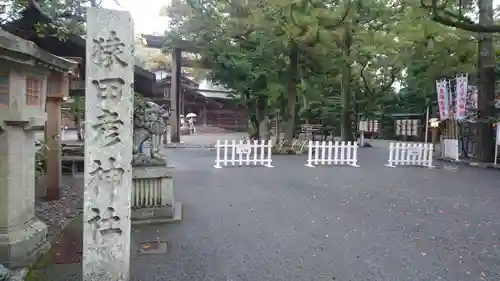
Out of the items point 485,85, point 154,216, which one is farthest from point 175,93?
point 154,216

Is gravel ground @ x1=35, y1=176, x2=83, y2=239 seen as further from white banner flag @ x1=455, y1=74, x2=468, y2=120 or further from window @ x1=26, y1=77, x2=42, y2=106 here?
white banner flag @ x1=455, y1=74, x2=468, y2=120

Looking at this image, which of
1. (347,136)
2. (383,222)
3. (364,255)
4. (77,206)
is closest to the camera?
(364,255)

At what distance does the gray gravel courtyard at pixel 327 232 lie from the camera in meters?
4.04

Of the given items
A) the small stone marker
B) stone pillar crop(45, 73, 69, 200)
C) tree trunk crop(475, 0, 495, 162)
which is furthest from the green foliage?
the small stone marker

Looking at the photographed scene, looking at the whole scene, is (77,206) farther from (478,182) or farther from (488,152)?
(488,152)

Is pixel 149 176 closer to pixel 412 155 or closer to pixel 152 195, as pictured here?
pixel 152 195

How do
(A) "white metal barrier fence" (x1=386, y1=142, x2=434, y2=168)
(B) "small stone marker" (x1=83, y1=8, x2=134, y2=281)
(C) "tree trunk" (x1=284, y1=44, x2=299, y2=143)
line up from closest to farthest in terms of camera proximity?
(B) "small stone marker" (x1=83, y1=8, x2=134, y2=281) → (A) "white metal barrier fence" (x1=386, y1=142, x2=434, y2=168) → (C) "tree trunk" (x1=284, y1=44, x2=299, y2=143)

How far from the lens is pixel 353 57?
2005 cm

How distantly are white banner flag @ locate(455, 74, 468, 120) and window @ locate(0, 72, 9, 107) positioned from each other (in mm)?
15882

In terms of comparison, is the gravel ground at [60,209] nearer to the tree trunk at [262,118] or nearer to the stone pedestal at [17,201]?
the stone pedestal at [17,201]

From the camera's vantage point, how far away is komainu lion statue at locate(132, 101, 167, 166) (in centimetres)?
593

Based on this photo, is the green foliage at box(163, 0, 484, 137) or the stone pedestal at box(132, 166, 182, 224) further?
the green foliage at box(163, 0, 484, 137)

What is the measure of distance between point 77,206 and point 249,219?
124 inches

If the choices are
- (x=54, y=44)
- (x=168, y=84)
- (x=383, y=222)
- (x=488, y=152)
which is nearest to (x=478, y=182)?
(x=488, y=152)
